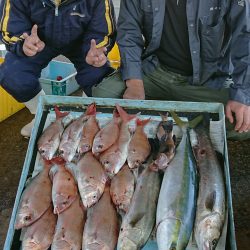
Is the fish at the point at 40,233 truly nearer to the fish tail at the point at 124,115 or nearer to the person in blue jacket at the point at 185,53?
the fish tail at the point at 124,115

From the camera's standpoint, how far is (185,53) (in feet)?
12.1

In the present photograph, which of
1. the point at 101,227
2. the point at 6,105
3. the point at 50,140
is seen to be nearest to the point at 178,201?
the point at 101,227

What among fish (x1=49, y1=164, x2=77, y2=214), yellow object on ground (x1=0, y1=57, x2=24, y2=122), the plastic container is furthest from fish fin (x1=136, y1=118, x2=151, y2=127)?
yellow object on ground (x1=0, y1=57, x2=24, y2=122)

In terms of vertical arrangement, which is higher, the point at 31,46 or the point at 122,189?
the point at 31,46

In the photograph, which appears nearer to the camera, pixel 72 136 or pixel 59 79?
pixel 72 136

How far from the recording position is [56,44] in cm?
398

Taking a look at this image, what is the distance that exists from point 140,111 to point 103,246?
1223mm

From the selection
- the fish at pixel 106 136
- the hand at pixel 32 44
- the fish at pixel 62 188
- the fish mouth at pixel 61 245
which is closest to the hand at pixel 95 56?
the hand at pixel 32 44

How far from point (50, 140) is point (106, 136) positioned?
355 mm

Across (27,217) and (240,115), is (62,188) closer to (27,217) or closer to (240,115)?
(27,217)

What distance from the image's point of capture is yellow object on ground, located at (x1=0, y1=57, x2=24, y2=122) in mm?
4256

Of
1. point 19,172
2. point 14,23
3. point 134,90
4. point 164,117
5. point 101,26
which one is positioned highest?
point 14,23

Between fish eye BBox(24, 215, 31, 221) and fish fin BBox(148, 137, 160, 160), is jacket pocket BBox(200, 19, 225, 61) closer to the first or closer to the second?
fish fin BBox(148, 137, 160, 160)

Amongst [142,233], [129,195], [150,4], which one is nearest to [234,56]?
[150,4]
